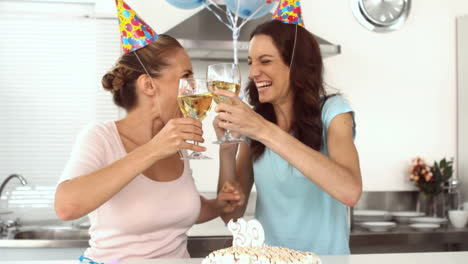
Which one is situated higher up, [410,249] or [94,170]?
[94,170]

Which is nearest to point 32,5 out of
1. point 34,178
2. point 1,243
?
point 34,178

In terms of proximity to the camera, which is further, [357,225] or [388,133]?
[388,133]

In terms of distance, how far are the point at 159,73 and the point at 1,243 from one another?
1833mm

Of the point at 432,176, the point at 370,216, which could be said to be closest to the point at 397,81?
the point at 432,176

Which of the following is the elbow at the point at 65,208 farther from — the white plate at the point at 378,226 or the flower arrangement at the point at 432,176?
the flower arrangement at the point at 432,176

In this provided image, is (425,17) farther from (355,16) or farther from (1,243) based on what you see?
(1,243)

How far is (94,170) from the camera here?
1.56 meters

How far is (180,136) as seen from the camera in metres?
1.44

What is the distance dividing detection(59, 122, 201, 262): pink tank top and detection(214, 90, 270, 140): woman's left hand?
36cm

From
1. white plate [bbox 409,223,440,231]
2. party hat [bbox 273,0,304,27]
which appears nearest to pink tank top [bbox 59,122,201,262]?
party hat [bbox 273,0,304,27]

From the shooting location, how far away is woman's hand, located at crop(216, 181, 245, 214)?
1774mm

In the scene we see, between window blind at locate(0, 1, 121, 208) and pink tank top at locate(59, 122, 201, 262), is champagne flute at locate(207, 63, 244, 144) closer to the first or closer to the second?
pink tank top at locate(59, 122, 201, 262)

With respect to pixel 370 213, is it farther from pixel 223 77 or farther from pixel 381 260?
pixel 223 77

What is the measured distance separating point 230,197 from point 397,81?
277 cm
